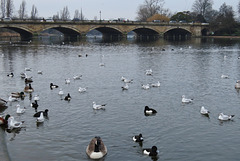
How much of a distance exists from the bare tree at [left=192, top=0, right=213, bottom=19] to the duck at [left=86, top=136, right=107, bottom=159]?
15184cm

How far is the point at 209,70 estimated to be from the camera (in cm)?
3831

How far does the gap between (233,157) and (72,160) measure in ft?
24.5

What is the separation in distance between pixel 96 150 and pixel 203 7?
504ft

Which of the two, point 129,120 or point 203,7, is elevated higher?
point 203,7

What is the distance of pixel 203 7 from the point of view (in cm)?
15562

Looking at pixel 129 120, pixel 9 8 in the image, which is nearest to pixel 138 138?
pixel 129 120

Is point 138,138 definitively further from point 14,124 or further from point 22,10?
point 22,10

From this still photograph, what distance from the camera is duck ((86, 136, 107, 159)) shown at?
543 inches

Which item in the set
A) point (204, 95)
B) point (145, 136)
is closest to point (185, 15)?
point (204, 95)

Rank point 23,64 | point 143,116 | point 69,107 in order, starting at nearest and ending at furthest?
point 143,116
point 69,107
point 23,64

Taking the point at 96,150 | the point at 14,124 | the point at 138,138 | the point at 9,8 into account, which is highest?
the point at 9,8

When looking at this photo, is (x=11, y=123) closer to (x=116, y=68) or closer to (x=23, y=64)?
(x=116, y=68)

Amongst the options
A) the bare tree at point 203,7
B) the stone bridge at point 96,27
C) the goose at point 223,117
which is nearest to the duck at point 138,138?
the goose at point 223,117

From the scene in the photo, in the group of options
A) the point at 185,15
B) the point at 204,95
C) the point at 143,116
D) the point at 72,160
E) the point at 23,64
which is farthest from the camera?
the point at 185,15
